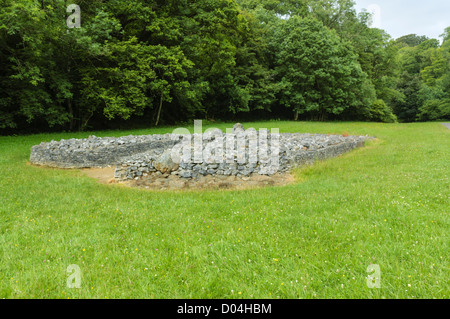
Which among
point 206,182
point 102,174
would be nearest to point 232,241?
point 206,182

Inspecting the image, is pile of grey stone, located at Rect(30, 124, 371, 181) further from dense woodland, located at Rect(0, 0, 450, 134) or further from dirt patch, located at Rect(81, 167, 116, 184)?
dense woodland, located at Rect(0, 0, 450, 134)

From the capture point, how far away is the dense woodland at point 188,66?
705 inches

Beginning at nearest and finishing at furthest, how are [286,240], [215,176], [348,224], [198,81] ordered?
[286,240]
[348,224]
[215,176]
[198,81]

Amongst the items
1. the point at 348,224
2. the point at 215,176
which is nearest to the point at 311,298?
the point at 348,224

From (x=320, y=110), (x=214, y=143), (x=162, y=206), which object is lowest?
(x=162, y=206)

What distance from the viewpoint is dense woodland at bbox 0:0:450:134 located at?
17.9m

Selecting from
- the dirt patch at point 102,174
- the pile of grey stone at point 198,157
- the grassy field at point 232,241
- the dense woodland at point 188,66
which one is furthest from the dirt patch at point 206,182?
the dense woodland at point 188,66

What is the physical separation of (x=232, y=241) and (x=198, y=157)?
18.3 ft

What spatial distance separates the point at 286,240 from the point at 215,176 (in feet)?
17.0

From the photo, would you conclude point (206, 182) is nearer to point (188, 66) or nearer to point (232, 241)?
point (232, 241)

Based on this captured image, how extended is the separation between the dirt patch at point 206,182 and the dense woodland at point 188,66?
12829 mm

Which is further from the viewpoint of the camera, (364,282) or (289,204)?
(289,204)
